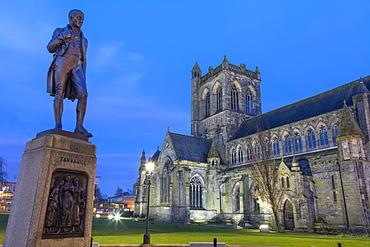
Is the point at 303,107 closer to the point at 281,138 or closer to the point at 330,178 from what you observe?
the point at 281,138

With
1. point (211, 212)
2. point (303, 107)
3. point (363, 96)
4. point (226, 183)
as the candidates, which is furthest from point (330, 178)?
point (211, 212)

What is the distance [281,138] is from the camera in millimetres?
41406

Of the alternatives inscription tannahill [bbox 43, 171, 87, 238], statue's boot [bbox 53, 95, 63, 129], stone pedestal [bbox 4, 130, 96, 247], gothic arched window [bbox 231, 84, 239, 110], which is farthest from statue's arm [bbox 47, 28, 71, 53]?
gothic arched window [bbox 231, 84, 239, 110]

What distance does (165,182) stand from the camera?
4816cm

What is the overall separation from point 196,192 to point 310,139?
18767 mm

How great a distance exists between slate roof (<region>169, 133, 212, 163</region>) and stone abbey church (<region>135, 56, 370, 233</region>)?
0.22m

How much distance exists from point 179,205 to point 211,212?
5845mm

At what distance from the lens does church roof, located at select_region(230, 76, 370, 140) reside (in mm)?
35750

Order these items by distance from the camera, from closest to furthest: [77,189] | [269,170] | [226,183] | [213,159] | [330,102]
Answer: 1. [77,189]
2. [269,170]
3. [330,102]
4. [226,183]
5. [213,159]

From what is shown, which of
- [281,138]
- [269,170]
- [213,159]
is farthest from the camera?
[213,159]

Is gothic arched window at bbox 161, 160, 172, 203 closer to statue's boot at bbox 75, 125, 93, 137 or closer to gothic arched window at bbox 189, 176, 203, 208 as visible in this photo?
gothic arched window at bbox 189, 176, 203, 208

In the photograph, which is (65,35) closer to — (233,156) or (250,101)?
(233,156)

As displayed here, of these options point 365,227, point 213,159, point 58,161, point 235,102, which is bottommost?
point 365,227

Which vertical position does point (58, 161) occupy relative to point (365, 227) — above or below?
above
